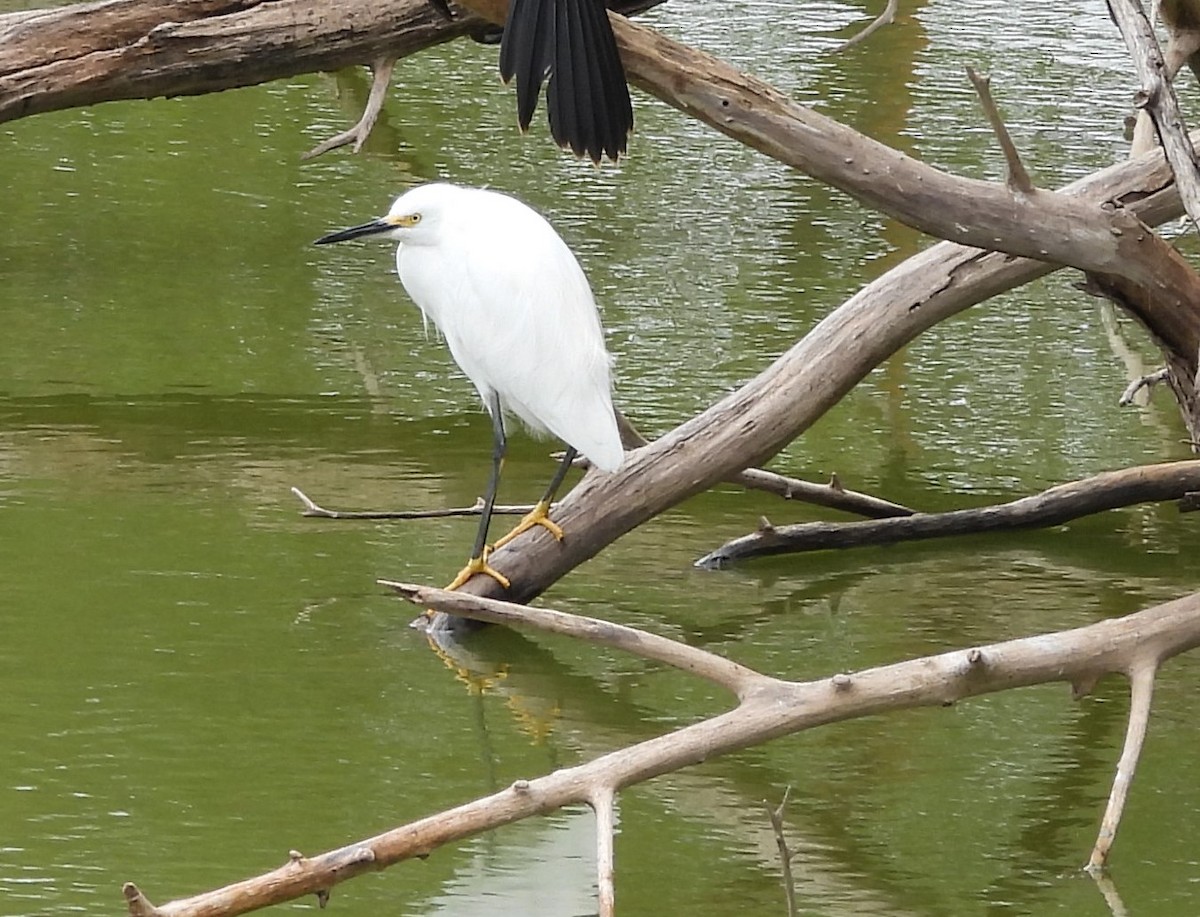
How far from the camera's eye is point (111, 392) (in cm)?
385

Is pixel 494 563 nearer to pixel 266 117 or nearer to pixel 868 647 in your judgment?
pixel 868 647

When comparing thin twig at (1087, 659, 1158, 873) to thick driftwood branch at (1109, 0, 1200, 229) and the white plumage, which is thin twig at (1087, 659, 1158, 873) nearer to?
thick driftwood branch at (1109, 0, 1200, 229)

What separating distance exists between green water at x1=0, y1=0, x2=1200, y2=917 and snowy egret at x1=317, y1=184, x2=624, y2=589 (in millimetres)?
318

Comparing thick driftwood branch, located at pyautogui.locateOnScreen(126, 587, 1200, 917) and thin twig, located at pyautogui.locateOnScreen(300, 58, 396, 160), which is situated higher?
thin twig, located at pyautogui.locateOnScreen(300, 58, 396, 160)

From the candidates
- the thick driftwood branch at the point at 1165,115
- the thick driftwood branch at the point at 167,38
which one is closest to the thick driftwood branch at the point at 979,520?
the thick driftwood branch at the point at 1165,115

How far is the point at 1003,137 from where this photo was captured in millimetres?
2219

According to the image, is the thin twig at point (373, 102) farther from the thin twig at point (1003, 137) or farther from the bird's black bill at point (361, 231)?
the thin twig at point (1003, 137)

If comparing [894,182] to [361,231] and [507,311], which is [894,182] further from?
[361,231]

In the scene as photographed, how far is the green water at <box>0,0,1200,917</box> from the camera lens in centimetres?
227

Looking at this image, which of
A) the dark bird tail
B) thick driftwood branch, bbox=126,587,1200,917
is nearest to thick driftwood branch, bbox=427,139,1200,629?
the dark bird tail

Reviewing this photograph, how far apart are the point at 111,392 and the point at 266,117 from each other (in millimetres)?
2032

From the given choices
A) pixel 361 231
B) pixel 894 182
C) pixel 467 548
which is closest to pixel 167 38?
pixel 361 231

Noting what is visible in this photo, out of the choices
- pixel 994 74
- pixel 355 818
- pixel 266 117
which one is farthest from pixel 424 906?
pixel 994 74

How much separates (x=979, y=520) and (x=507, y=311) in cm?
90
